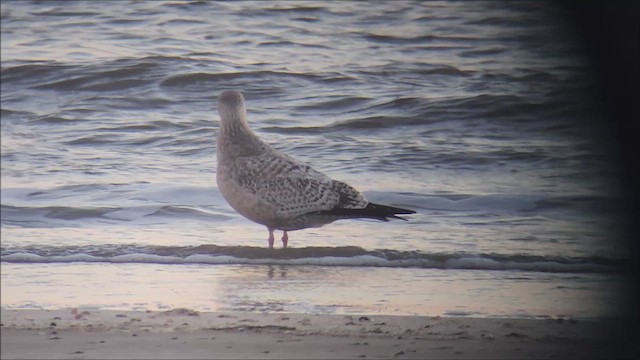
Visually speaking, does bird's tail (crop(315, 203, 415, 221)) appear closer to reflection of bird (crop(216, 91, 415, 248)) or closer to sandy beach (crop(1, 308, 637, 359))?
reflection of bird (crop(216, 91, 415, 248))

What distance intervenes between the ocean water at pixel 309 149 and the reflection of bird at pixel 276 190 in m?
0.09

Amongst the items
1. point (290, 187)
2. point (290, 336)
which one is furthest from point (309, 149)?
point (290, 336)

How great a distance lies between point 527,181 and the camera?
10.6 feet

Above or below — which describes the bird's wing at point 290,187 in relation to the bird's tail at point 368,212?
above

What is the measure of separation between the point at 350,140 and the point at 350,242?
51cm

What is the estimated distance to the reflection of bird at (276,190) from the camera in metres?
2.95

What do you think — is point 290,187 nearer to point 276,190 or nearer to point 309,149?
point 276,190

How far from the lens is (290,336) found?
2225 mm

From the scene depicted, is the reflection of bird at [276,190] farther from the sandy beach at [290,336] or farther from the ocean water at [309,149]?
the sandy beach at [290,336]

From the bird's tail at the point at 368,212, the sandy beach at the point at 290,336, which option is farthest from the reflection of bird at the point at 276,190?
the sandy beach at the point at 290,336

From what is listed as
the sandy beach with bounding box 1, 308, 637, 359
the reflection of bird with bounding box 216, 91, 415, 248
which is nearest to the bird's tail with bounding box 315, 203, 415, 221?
the reflection of bird with bounding box 216, 91, 415, 248

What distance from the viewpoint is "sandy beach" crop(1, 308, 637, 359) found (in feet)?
6.89

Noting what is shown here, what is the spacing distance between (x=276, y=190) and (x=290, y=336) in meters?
0.79

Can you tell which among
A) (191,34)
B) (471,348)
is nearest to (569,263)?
(471,348)
